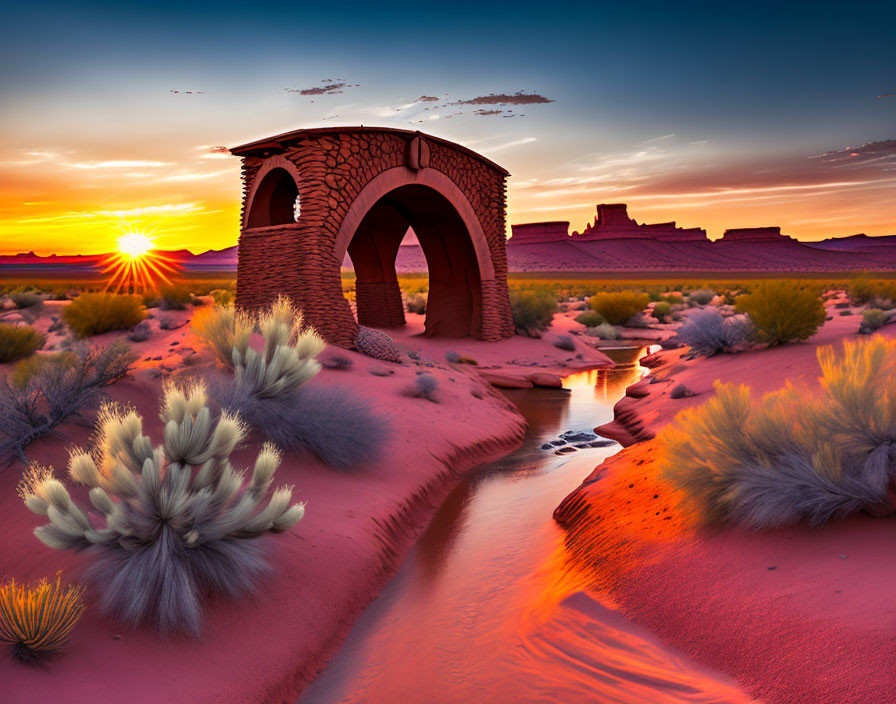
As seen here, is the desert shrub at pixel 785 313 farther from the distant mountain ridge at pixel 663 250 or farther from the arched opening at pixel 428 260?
the distant mountain ridge at pixel 663 250

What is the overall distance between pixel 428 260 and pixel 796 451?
1721cm

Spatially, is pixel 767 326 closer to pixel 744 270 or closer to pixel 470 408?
pixel 470 408

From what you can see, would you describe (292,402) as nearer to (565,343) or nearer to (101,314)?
(101,314)

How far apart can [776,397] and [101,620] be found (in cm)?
607

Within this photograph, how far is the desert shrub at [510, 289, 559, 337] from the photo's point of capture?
75.3 feet

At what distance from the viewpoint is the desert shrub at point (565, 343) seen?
21844mm

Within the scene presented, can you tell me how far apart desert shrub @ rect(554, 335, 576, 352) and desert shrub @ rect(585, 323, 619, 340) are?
620cm

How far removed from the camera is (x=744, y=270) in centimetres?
11375

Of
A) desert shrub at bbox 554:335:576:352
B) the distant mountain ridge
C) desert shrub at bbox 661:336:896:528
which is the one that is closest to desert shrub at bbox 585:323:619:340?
desert shrub at bbox 554:335:576:352

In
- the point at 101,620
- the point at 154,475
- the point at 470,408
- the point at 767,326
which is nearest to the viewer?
the point at 101,620

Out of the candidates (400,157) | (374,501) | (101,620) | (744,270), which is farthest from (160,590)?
(744,270)

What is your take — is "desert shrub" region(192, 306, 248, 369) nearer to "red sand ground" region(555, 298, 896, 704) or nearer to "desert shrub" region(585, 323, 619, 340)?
"red sand ground" region(555, 298, 896, 704)

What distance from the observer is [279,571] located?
5309 millimetres

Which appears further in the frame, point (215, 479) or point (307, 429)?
point (307, 429)
